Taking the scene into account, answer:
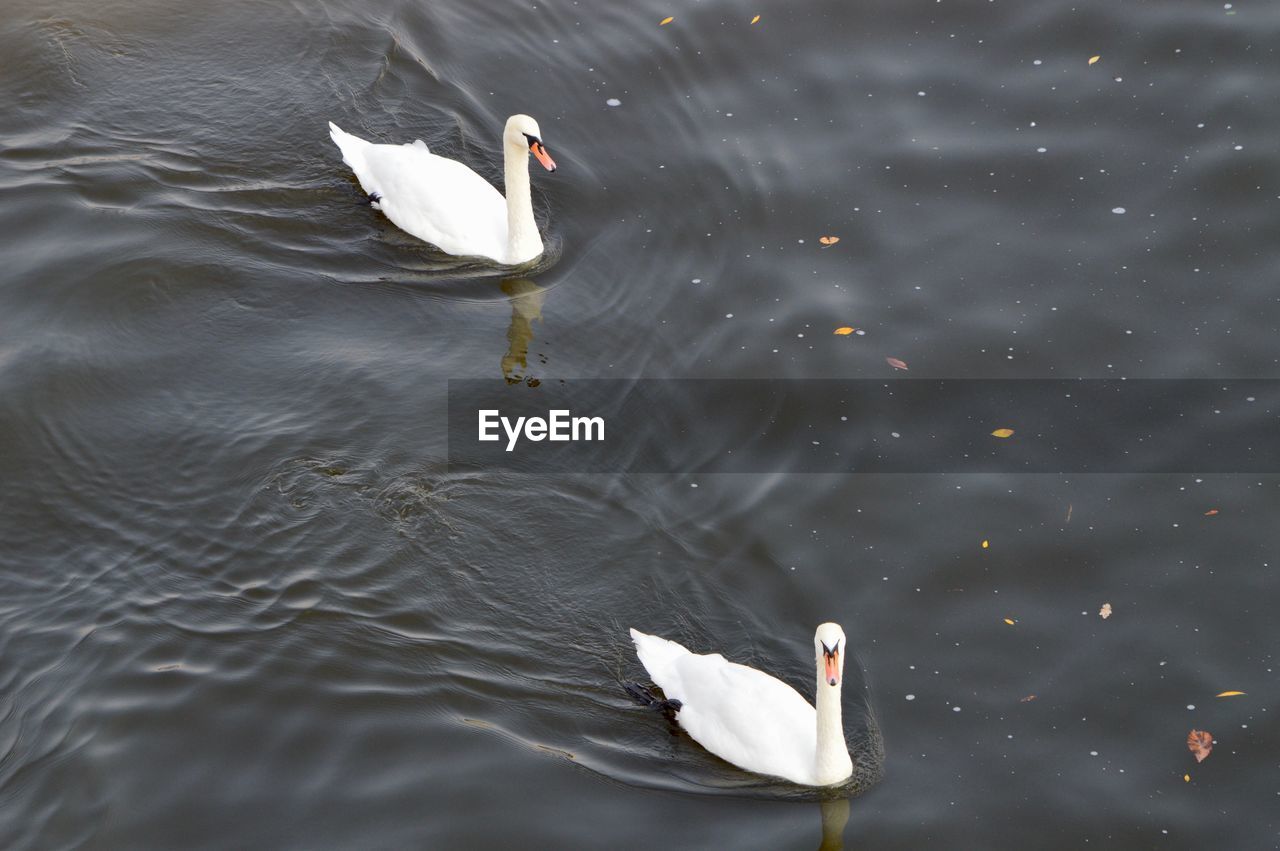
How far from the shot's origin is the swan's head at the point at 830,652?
8.11 meters

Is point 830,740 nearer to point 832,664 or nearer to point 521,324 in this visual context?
point 832,664

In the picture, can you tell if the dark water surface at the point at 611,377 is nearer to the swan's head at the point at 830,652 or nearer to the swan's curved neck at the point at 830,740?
the swan's curved neck at the point at 830,740

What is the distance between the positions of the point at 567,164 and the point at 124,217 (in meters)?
3.89

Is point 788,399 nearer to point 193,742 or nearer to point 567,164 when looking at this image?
point 567,164

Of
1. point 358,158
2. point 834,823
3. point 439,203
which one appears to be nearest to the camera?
point 834,823

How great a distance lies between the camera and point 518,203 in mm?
12312

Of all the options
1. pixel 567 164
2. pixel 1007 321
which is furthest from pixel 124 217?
pixel 1007 321

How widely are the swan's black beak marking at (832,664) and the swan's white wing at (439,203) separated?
18.1 ft

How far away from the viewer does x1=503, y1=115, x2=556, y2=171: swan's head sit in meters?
12.2

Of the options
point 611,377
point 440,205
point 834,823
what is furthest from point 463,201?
point 834,823

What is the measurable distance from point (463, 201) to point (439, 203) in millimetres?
204

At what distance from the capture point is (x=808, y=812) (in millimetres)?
8500

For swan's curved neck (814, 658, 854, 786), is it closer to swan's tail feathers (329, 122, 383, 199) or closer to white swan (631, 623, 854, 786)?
white swan (631, 623, 854, 786)

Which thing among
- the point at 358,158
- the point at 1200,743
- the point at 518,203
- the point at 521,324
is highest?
the point at 358,158
